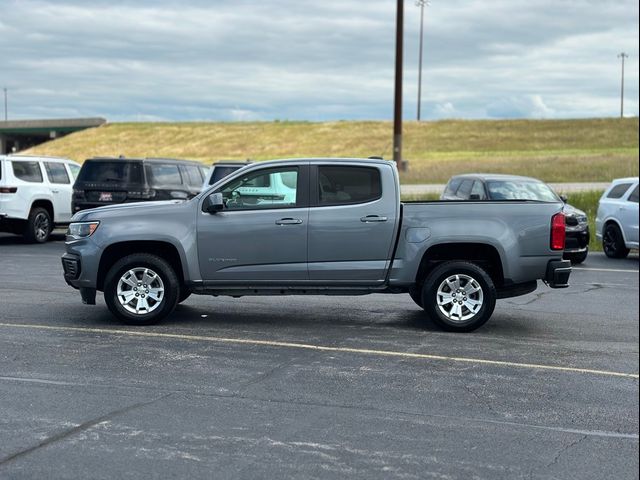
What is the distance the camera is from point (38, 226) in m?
20.9

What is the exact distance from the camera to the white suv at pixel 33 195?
2023 cm

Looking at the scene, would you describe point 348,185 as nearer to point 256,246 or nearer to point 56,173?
point 256,246

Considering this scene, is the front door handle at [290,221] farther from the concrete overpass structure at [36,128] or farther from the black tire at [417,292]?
the concrete overpass structure at [36,128]

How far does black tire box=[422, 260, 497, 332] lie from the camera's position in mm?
9992

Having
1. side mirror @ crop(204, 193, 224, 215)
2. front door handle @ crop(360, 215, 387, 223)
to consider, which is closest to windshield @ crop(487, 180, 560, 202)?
front door handle @ crop(360, 215, 387, 223)

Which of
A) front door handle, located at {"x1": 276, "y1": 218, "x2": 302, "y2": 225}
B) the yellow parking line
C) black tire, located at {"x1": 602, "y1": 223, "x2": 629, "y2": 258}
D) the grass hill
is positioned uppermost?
the grass hill

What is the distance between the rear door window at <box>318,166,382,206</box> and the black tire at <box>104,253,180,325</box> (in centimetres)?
186

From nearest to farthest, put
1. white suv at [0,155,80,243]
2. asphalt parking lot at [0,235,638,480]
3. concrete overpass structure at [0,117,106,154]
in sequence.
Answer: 1. asphalt parking lot at [0,235,638,480]
2. white suv at [0,155,80,243]
3. concrete overpass structure at [0,117,106,154]

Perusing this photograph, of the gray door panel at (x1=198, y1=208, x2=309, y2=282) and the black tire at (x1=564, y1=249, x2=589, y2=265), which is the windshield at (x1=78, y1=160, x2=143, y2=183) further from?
the gray door panel at (x1=198, y1=208, x2=309, y2=282)

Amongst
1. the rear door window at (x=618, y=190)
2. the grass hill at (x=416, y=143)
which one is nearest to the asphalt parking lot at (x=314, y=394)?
the rear door window at (x=618, y=190)

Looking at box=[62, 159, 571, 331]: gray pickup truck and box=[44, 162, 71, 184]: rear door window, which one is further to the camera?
box=[44, 162, 71, 184]: rear door window

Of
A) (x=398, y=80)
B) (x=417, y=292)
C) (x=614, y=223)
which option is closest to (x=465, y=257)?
(x=417, y=292)

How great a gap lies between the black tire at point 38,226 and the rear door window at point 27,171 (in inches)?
27.1

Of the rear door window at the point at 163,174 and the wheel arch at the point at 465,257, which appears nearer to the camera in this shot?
the wheel arch at the point at 465,257
